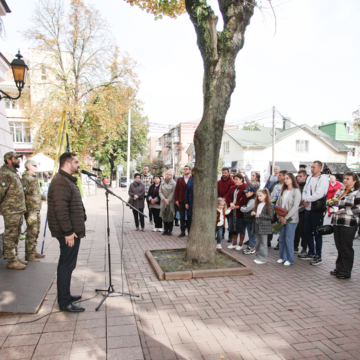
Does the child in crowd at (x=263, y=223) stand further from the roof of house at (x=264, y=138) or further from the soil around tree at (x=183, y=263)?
the roof of house at (x=264, y=138)

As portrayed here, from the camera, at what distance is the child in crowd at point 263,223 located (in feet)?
20.0

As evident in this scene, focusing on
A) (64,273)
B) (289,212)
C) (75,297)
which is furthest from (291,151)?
(64,273)

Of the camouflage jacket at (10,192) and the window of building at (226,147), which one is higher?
the window of building at (226,147)

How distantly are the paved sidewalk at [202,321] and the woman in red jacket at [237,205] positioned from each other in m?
1.77

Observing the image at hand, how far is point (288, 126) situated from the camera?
4297cm

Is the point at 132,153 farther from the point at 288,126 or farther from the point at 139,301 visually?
the point at 139,301

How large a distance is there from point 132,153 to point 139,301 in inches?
1740

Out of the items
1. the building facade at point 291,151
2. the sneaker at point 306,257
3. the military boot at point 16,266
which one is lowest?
the sneaker at point 306,257

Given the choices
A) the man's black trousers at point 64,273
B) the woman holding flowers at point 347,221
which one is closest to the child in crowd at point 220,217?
the woman holding flowers at point 347,221

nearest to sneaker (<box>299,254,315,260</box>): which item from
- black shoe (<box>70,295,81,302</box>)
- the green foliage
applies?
black shoe (<box>70,295,81,302</box>)

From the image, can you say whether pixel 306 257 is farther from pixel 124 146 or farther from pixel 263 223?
pixel 124 146

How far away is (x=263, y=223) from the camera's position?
6.12 m

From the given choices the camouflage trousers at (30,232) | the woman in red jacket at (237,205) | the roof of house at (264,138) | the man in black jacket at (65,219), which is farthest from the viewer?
the roof of house at (264,138)

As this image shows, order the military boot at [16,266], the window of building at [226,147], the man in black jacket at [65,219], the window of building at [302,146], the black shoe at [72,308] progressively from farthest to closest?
the window of building at [226,147] < the window of building at [302,146] < the military boot at [16,266] < the black shoe at [72,308] < the man in black jacket at [65,219]
